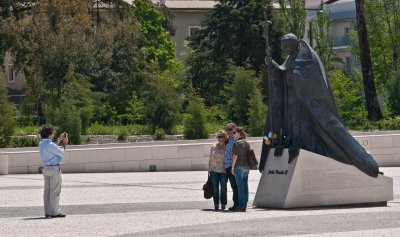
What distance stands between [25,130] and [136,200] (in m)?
23.3

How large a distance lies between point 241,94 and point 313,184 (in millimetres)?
24335

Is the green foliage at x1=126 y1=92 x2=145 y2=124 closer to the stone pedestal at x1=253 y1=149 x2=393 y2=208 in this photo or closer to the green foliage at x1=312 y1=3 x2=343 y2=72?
the green foliage at x1=312 y1=3 x2=343 y2=72

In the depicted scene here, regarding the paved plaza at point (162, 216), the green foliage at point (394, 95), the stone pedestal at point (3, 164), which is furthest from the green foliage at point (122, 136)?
the paved plaza at point (162, 216)

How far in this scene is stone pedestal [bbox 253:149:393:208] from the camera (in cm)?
2020

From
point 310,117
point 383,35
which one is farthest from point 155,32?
point 310,117

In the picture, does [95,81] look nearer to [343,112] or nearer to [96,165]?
[343,112]

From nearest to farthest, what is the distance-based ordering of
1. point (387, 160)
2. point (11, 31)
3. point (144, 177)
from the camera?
1. point (144, 177)
2. point (387, 160)
3. point (11, 31)

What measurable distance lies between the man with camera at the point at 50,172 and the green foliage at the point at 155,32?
5530cm

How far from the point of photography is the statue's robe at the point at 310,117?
2067cm

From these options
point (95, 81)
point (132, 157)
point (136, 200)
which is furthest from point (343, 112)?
point (136, 200)

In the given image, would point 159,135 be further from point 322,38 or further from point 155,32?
point 155,32

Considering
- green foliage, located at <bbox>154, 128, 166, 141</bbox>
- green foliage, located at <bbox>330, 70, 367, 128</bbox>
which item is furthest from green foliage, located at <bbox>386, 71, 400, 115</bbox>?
green foliage, located at <bbox>154, 128, 166, 141</bbox>

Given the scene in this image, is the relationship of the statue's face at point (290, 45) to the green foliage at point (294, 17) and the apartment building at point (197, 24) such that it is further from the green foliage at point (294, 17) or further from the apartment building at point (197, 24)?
the apartment building at point (197, 24)

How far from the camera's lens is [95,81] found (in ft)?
174
